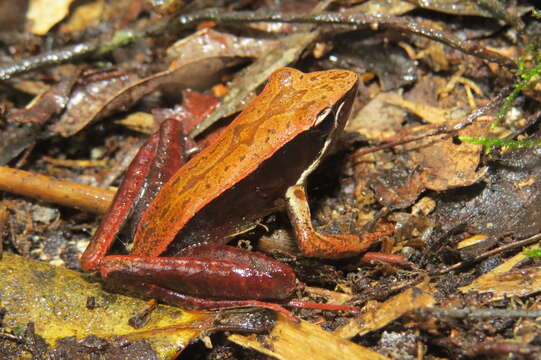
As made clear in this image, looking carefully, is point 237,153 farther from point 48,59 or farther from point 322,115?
point 48,59

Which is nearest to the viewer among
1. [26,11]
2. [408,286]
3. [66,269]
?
[408,286]

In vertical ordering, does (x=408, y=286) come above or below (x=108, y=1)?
below

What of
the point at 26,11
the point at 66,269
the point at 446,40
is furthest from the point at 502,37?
the point at 26,11

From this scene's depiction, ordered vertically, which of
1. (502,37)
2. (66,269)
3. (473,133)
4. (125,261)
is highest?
(502,37)

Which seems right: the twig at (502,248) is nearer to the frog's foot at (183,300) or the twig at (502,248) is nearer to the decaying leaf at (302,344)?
the decaying leaf at (302,344)

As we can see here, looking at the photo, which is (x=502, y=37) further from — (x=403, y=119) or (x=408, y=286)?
(x=408, y=286)

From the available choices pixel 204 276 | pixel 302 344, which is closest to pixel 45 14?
pixel 204 276

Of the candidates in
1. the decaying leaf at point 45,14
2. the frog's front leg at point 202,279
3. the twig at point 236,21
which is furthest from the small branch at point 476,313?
the decaying leaf at point 45,14

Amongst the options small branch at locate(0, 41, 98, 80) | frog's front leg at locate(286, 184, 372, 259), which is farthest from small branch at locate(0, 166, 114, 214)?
frog's front leg at locate(286, 184, 372, 259)
